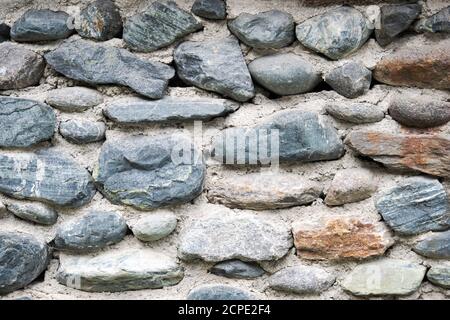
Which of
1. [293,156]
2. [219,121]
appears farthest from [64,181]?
[293,156]

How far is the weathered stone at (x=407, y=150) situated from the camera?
1.10m

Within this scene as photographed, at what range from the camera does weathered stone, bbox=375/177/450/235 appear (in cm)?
111

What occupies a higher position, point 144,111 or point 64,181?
point 144,111

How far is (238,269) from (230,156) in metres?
0.22

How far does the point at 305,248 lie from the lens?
1136 millimetres

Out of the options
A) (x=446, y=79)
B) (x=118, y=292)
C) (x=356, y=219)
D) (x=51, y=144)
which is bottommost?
(x=118, y=292)

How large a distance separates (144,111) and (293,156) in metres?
0.30

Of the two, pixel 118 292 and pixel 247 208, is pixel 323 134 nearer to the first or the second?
pixel 247 208

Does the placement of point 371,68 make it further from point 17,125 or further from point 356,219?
point 17,125

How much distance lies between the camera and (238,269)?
1.14 metres

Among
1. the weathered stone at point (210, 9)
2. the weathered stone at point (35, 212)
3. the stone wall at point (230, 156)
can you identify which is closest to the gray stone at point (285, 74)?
the stone wall at point (230, 156)

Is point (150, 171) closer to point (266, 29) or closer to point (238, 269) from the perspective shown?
point (238, 269)

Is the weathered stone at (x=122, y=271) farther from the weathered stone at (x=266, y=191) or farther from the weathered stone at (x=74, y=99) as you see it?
the weathered stone at (x=74, y=99)

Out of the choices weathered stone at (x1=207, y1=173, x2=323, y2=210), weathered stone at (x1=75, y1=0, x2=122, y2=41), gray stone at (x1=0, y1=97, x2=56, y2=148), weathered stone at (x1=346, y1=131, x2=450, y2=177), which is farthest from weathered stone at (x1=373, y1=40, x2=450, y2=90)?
gray stone at (x1=0, y1=97, x2=56, y2=148)
